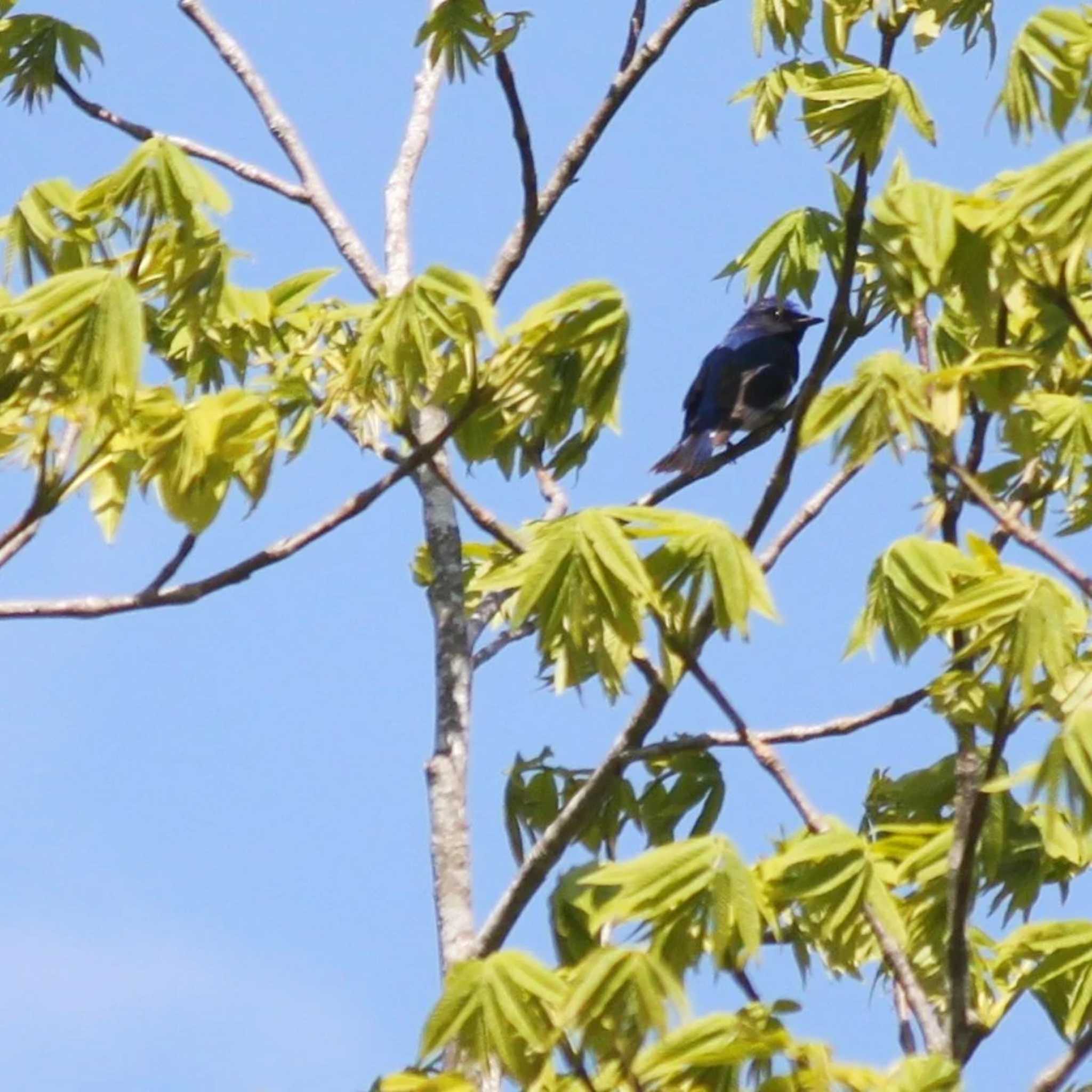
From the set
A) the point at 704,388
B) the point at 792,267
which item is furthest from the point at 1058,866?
the point at 704,388

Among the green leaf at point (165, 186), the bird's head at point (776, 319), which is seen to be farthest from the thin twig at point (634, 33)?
the bird's head at point (776, 319)

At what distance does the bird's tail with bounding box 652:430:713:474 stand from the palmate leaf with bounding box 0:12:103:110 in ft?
12.5

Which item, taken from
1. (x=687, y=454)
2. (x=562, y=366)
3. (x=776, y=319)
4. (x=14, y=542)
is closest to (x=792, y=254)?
(x=562, y=366)

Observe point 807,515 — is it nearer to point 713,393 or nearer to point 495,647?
point 495,647

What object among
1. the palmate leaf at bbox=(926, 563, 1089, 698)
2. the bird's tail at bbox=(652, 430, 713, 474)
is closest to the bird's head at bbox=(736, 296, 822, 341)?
the bird's tail at bbox=(652, 430, 713, 474)

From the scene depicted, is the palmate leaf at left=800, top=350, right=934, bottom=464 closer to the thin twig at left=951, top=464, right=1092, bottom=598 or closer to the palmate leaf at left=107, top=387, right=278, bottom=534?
the thin twig at left=951, top=464, right=1092, bottom=598

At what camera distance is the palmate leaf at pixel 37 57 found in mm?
7617

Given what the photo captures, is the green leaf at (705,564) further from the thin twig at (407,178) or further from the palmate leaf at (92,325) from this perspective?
the thin twig at (407,178)

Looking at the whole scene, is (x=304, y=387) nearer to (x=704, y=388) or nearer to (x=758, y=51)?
(x=758, y=51)

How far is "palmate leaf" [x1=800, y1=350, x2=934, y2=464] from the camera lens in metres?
4.15

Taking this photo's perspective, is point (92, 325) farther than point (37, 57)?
No

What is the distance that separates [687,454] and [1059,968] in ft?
21.1

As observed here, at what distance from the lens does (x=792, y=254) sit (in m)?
6.39

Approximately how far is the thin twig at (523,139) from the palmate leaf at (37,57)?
2.10 meters
